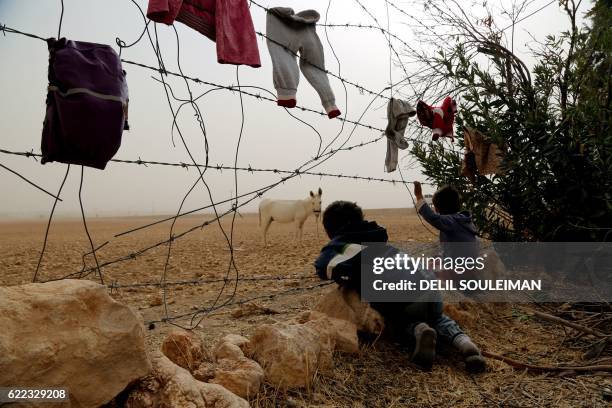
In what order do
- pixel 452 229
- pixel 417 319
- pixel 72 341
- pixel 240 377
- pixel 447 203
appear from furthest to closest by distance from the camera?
pixel 447 203
pixel 452 229
pixel 417 319
pixel 240 377
pixel 72 341

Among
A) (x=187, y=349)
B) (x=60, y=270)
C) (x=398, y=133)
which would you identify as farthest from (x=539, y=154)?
(x=60, y=270)

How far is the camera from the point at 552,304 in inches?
160

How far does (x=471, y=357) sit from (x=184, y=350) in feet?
5.42

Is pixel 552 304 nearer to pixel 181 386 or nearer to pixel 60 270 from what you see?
pixel 181 386

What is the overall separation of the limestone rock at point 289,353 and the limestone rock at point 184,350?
289 millimetres

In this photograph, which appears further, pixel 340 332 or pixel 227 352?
pixel 340 332

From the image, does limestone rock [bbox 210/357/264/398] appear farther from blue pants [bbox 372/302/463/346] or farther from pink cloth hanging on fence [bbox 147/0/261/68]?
pink cloth hanging on fence [bbox 147/0/261/68]

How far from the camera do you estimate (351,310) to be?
287 cm

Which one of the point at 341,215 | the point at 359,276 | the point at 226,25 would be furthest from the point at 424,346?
the point at 226,25

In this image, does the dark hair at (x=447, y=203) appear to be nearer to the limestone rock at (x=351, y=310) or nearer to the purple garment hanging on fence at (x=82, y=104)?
the limestone rock at (x=351, y=310)

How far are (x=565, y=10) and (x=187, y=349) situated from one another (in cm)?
603

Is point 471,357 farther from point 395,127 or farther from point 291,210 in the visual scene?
point 291,210

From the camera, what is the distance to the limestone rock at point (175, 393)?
5.16 ft

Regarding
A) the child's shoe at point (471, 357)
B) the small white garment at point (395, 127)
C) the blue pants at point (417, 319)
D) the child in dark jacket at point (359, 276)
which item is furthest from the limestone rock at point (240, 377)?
the small white garment at point (395, 127)
